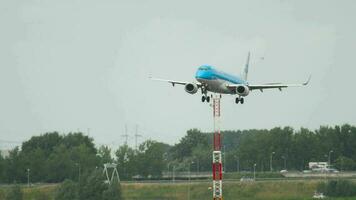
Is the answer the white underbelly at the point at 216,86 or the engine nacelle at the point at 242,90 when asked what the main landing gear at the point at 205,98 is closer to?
the white underbelly at the point at 216,86

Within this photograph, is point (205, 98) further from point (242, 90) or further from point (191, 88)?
point (242, 90)

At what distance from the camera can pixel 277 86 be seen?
513 feet

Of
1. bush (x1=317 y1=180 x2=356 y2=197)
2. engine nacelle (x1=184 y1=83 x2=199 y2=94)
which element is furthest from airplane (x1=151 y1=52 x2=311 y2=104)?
bush (x1=317 y1=180 x2=356 y2=197)

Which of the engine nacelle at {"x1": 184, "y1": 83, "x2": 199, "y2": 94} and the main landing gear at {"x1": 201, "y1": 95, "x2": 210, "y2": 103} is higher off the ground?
the engine nacelle at {"x1": 184, "y1": 83, "x2": 199, "y2": 94}

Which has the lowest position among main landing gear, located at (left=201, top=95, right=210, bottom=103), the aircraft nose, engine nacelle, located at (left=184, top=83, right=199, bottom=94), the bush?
the bush

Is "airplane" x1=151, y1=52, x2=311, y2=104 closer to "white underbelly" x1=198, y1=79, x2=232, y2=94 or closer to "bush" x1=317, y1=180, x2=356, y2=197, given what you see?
"white underbelly" x1=198, y1=79, x2=232, y2=94

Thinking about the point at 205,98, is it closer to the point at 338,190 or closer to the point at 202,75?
the point at 202,75

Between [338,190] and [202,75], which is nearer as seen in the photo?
[202,75]

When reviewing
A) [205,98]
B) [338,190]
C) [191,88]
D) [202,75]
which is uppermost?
[202,75]

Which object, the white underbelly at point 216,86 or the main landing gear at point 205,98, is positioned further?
the white underbelly at point 216,86

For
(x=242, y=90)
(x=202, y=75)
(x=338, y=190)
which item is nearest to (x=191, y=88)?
(x=202, y=75)

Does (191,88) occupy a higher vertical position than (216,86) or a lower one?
lower

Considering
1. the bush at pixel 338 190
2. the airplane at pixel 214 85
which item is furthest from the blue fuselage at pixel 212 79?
the bush at pixel 338 190

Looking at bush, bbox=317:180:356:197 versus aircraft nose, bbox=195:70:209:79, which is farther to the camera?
bush, bbox=317:180:356:197
